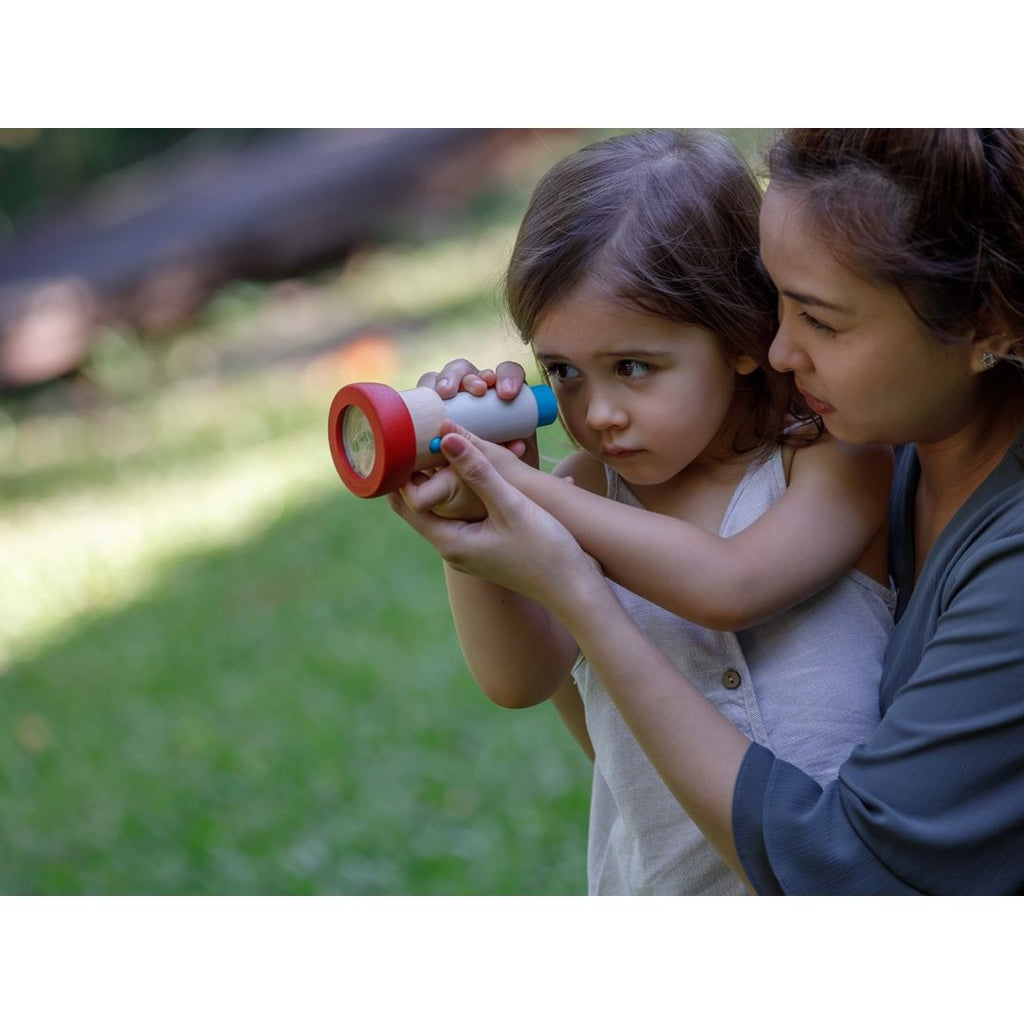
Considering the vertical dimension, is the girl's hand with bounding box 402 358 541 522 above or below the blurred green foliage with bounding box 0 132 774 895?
above

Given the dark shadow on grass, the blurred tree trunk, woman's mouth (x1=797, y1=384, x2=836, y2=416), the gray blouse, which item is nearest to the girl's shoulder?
woman's mouth (x1=797, y1=384, x2=836, y2=416)

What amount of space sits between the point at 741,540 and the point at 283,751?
297 cm

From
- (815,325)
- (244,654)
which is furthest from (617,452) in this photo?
(244,654)

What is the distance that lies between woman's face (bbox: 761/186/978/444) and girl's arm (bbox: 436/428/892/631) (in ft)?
0.49

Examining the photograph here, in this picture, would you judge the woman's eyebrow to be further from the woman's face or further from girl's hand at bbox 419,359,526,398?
girl's hand at bbox 419,359,526,398

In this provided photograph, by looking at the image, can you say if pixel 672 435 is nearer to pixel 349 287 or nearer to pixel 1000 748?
pixel 1000 748

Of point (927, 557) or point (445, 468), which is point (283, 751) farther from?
point (927, 557)

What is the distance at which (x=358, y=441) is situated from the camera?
5.90ft

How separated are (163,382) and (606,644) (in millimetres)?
6403

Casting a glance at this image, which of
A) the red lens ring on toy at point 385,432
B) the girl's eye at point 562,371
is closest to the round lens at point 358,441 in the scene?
the red lens ring on toy at point 385,432

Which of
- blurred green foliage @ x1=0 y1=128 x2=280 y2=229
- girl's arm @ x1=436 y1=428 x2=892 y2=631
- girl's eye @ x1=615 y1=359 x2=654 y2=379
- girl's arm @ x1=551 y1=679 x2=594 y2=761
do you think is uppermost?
blurred green foliage @ x1=0 y1=128 x2=280 y2=229

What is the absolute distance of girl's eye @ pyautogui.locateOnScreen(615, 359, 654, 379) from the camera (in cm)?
188

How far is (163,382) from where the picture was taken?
303 inches
